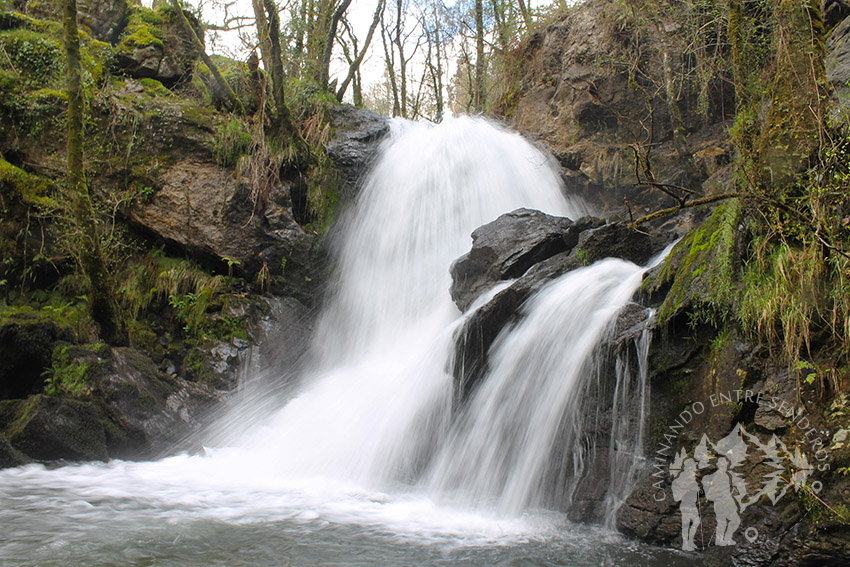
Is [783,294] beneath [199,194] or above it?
beneath

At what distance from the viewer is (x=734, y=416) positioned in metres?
3.91

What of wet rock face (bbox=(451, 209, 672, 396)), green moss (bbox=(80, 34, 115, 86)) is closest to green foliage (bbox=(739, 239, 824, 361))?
wet rock face (bbox=(451, 209, 672, 396))

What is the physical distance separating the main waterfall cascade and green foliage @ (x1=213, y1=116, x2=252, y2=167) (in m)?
3.08

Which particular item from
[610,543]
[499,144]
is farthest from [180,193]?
[610,543]

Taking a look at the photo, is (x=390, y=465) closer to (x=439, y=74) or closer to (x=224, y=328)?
(x=224, y=328)

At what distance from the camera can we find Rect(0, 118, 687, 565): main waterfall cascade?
376 centimetres

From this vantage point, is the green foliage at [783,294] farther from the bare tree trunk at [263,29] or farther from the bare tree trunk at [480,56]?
the bare tree trunk at [480,56]

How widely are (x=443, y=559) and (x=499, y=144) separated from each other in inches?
364


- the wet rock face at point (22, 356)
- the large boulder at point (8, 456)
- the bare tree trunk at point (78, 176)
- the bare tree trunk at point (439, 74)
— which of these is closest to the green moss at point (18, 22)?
the bare tree trunk at point (78, 176)

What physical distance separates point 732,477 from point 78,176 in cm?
718

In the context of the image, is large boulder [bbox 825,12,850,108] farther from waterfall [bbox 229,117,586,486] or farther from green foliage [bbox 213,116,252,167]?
green foliage [bbox 213,116,252,167]

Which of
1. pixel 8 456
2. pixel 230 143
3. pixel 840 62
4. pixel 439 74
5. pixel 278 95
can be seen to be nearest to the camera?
pixel 840 62

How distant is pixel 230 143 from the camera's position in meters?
8.99

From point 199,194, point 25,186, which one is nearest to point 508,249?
point 199,194
